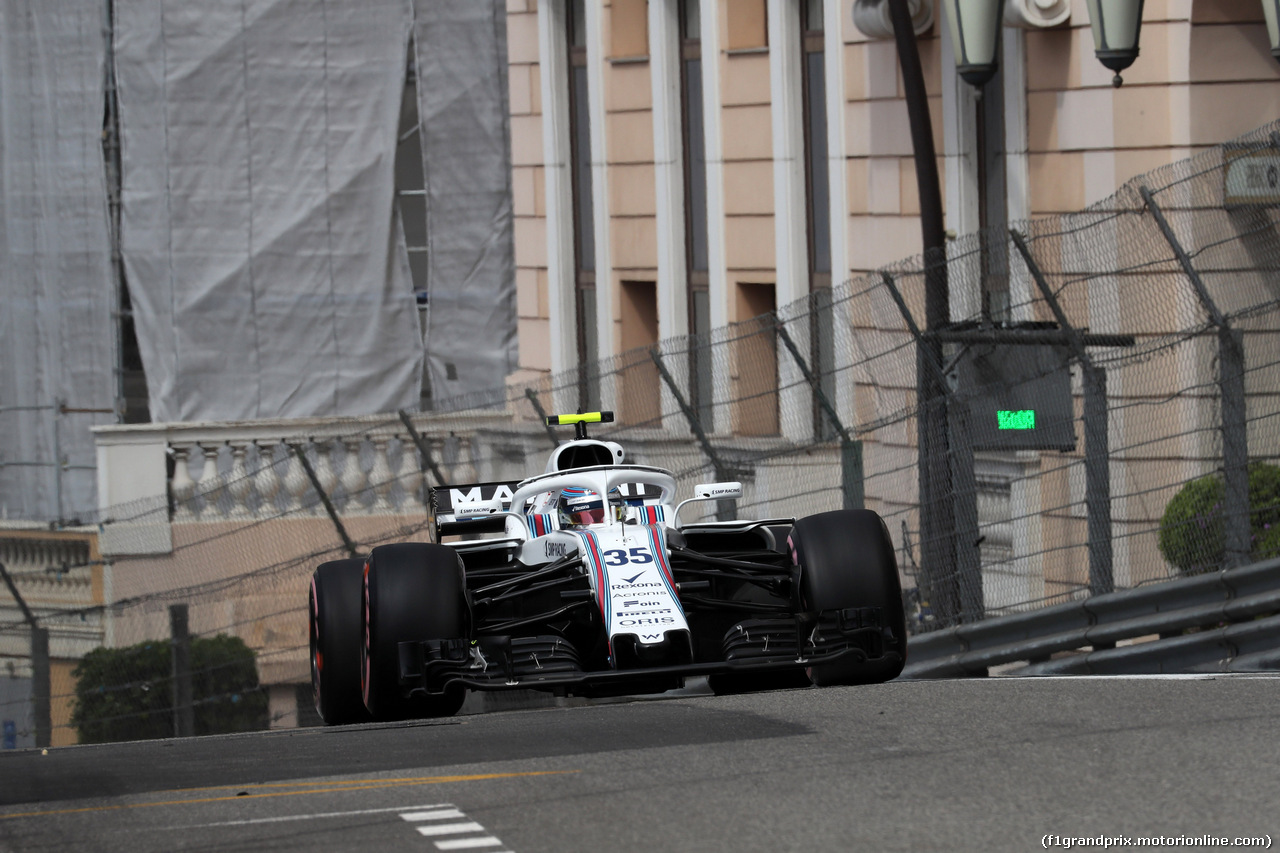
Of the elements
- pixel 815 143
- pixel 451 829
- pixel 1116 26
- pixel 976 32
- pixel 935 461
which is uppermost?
pixel 815 143

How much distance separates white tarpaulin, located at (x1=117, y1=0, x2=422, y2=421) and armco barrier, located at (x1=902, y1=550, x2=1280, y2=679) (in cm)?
1209

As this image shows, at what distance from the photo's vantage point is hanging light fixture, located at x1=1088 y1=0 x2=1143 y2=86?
12.9 metres

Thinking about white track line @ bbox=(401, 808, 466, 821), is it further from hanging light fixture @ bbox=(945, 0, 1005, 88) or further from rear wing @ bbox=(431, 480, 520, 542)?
hanging light fixture @ bbox=(945, 0, 1005, 88)

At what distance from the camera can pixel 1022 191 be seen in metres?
16.7

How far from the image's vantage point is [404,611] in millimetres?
9336

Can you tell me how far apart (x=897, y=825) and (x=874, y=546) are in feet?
12.0

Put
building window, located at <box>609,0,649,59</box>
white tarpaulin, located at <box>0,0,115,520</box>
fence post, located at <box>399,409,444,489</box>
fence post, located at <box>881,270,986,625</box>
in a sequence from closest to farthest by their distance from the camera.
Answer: fence post, located at <box>881,270,986,625</box> < fence post, located at <box>399,409,444,489</box> < white tarpaulin, located at <box>0,0,115,520</box> < building window, located at <box>609,0,649,59</box>

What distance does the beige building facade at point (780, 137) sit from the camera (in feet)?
50.7

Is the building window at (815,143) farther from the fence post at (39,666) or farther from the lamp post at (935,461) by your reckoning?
the fence post at (39,666)

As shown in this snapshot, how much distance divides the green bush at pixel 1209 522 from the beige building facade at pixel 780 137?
1.71 metres

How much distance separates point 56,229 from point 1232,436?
1437 centimetres

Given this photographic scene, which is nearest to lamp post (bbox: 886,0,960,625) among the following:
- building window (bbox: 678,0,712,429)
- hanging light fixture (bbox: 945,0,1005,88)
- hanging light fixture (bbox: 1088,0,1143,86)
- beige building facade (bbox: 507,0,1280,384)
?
beige building facade (bbox: 507,0,1280,384)

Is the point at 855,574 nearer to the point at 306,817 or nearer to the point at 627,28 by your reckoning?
the point at 306,817

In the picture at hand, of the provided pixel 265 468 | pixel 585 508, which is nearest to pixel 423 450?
pixel 265 468
